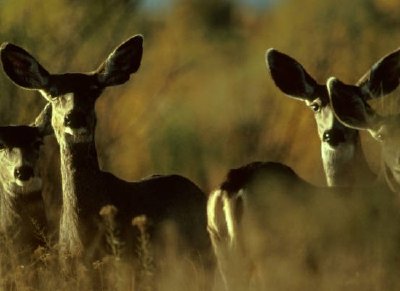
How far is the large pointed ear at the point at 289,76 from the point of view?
13984 millimetres

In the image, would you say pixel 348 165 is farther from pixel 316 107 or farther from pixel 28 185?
pixel 28 185

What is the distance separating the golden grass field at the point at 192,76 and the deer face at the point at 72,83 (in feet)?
2.86

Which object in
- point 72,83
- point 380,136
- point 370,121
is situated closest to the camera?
point 380,136

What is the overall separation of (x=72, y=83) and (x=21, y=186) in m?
0.89

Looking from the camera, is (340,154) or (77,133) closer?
(77,133)

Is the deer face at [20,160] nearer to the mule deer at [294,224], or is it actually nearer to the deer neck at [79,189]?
the deer neck at [79,189]

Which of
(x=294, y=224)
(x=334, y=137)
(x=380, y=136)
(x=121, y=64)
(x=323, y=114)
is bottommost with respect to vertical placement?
(x=294, y=224)

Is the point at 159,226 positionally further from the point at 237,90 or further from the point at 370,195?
the point at 237,90

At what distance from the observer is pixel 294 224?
11.2m

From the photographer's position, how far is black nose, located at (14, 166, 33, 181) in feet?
44.9

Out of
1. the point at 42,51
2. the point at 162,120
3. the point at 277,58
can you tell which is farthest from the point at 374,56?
the point at 277,58

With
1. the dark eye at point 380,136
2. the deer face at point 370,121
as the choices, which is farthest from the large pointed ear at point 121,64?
the dark eye at point 380,136

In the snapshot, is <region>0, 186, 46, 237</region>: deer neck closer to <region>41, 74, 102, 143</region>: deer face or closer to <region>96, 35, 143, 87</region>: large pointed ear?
<region>41, 74, 102, 143</region>: deer face

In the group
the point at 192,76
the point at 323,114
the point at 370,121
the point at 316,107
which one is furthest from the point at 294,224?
the point at 192,76
